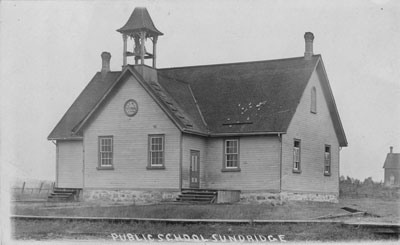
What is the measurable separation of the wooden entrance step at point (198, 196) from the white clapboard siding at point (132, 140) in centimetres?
71

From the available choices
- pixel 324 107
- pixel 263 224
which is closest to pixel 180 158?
pixel 324 107

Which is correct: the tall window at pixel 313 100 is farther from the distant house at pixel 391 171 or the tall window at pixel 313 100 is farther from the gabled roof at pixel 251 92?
the distant house at pixel 391 171

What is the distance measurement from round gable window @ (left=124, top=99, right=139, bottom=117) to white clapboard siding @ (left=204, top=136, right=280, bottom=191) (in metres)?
4.13

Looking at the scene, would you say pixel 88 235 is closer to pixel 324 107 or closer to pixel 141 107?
pixel 141 107

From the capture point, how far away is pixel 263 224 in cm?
1836

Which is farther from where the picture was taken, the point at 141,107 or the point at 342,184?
the point at 342,184

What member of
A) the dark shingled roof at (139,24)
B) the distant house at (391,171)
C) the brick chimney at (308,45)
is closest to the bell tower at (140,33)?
the dark shingled roof at (139,24)

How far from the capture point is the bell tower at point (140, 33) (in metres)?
31.0

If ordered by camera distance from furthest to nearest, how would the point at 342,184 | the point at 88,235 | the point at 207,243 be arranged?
the point at 342,184 < the point at 88,235 < the point at 207,243

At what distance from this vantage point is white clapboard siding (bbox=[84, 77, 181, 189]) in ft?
98.2

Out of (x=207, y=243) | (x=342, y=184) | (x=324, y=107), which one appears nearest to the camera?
(x=207, y=243)

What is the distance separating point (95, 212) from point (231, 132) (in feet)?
31.3

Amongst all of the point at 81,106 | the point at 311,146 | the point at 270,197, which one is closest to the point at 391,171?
the point at 311,146

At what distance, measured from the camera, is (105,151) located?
31.5 metres
